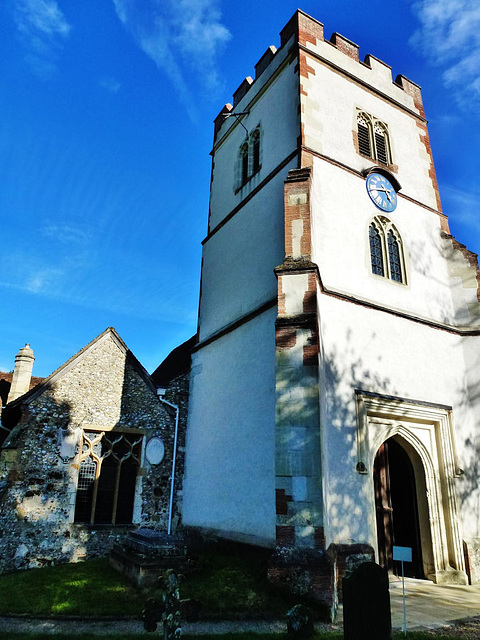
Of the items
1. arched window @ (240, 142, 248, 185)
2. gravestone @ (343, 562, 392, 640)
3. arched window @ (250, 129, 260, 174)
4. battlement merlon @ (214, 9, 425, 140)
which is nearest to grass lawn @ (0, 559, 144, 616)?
gravestone @ (343, 562, 392, 640)

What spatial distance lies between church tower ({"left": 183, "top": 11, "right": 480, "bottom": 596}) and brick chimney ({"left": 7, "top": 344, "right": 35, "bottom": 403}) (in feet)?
18.1

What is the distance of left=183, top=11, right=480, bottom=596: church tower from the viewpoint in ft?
29.8

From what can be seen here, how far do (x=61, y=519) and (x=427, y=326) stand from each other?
34.8ft

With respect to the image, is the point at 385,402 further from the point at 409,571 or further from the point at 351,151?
the point at 351,151

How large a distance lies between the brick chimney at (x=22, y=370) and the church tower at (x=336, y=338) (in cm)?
551

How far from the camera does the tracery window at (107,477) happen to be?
11.8 m

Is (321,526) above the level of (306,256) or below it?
below

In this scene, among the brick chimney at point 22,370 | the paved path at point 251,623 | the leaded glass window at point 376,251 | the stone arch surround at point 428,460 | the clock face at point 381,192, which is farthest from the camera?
the brick chimney at point 22,370

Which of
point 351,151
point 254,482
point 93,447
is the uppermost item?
point 351,151

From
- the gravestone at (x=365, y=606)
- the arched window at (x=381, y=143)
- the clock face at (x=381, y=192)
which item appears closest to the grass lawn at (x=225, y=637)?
the gravestone at (x=365, y=606)

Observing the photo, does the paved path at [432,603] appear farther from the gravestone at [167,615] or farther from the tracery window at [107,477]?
the tracery window at [107,477]

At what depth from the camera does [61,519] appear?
11.2 m

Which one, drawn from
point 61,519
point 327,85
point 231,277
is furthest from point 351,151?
point 61,519

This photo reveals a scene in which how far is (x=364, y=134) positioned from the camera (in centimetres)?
1444
